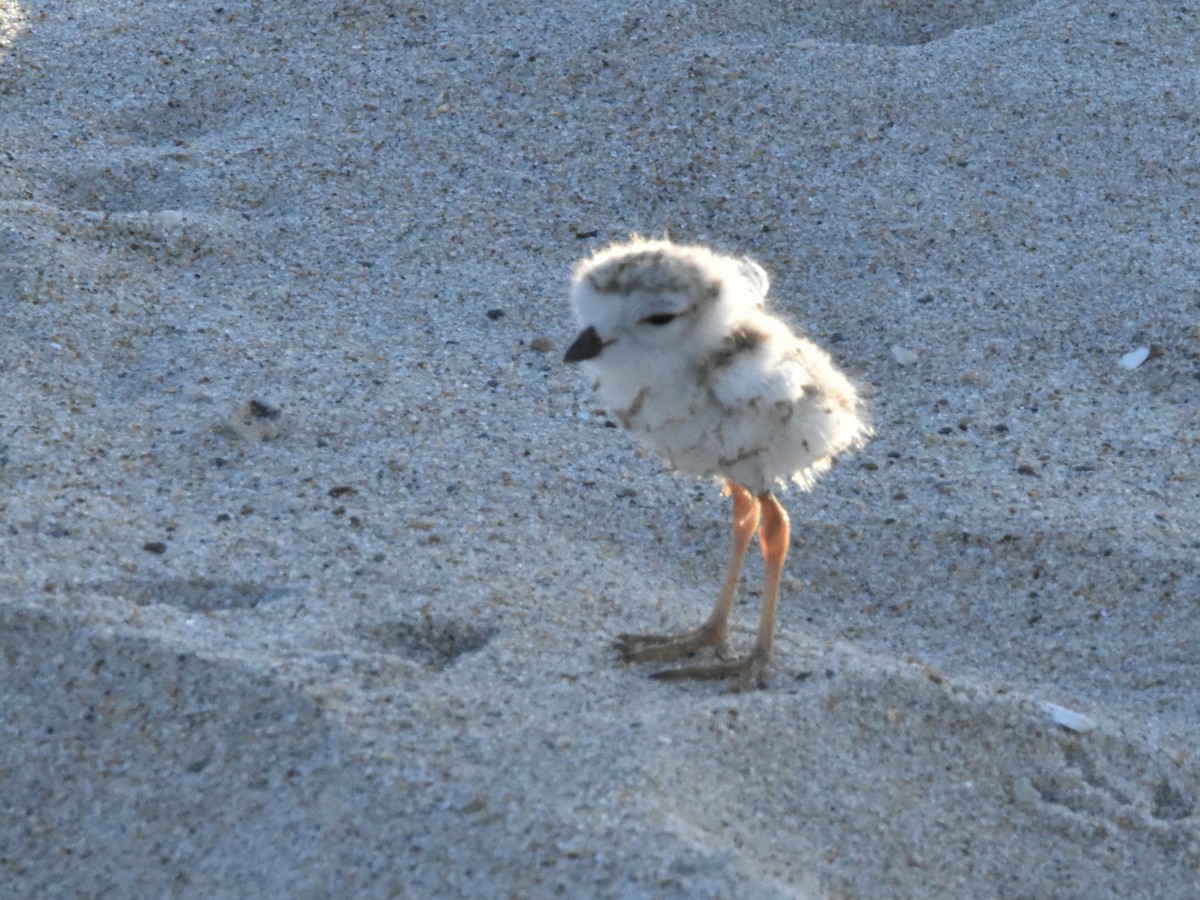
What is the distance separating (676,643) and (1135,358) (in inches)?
88.5

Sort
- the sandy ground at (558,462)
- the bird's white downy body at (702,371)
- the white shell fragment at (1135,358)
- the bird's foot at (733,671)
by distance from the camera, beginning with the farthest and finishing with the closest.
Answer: the white shell fragment at (1135,358), the bird's foot at (733,671), the bird's white downy body at (702,371), the sandy ground at (558,462)

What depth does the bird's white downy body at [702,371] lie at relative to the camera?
3.21m

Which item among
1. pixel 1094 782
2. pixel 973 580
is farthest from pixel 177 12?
pixel 1094 782

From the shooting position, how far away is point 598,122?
580 cm

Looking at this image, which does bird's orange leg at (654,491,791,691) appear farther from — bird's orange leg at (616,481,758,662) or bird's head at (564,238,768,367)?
bird's head at (564,238,768,367)

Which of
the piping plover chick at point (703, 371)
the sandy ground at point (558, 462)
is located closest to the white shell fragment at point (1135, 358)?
the sandy ground at point (558, 462)

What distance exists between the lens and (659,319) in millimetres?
3227

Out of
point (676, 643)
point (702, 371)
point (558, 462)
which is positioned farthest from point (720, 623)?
point (558, 462)

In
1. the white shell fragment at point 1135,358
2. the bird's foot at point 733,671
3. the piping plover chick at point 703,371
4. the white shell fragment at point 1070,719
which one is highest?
the piping plover chick at point 703,371

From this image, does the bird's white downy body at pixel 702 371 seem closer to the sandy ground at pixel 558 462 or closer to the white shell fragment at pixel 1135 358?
the sandy ground at pixel 558 462

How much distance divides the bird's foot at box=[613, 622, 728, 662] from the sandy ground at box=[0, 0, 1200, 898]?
0.08 m

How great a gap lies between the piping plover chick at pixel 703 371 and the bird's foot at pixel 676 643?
0.09 metres

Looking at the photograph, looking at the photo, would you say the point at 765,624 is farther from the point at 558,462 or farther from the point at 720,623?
the point at 558,462

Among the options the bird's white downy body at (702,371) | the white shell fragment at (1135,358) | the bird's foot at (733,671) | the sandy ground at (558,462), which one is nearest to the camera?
the sandy ground at (558,462)
